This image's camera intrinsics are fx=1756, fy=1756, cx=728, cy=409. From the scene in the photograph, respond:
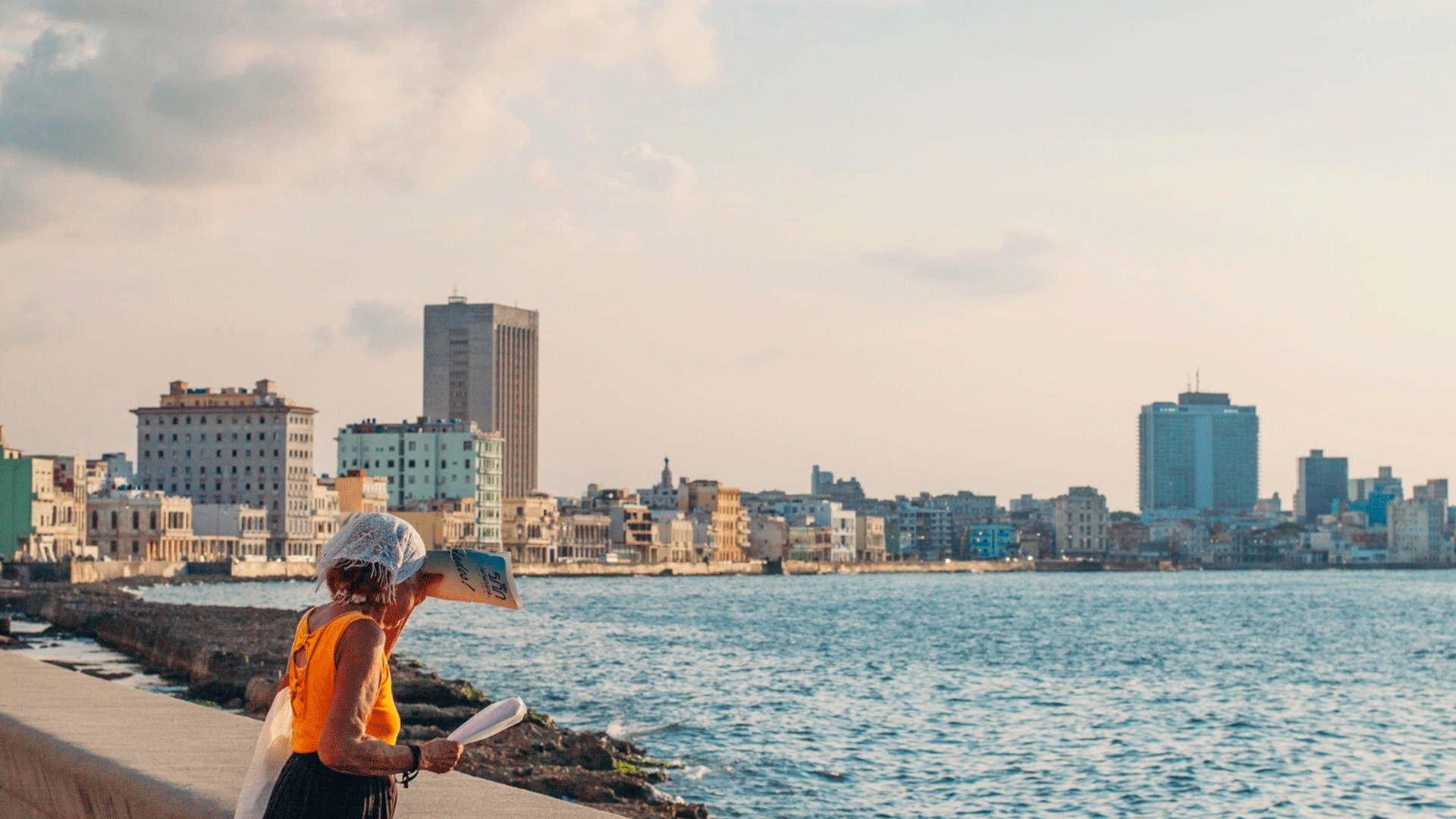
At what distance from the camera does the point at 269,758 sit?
5.55 meters

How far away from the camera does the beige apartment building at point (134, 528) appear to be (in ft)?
481

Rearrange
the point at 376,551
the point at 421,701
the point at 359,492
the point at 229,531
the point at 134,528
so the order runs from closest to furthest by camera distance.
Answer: the point at 376,551
the point at 421,701
the point at 134,528
the point at 229,531
the point at 359,492

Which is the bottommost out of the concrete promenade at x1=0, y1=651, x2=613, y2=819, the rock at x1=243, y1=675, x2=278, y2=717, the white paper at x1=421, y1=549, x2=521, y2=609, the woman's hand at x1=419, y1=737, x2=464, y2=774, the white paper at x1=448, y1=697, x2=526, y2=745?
the rock at x1=243, y1=675, x2=278, y2=717

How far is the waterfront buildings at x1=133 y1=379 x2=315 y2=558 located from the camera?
17112cm

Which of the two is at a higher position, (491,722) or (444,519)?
(491,722)

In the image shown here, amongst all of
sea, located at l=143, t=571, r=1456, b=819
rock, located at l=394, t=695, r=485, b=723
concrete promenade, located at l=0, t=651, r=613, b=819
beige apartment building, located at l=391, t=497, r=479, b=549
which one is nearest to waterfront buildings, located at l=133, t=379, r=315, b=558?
beige apartment building, located at l=391, t=497, r=479, b=549

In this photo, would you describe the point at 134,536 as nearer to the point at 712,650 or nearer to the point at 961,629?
the point at 961,629

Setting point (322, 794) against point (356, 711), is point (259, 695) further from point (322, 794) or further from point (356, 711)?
point (356, 711)

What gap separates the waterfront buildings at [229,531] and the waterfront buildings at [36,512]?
14023 mm

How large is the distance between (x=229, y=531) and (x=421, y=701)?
446 ft

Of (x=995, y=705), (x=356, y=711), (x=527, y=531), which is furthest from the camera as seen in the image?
(x=527, y=531)

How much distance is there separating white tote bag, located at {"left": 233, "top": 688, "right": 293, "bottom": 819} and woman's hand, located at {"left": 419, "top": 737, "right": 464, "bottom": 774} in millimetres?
472

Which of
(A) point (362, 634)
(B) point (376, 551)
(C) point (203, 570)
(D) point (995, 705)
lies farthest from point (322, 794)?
(C) point (203, 570)

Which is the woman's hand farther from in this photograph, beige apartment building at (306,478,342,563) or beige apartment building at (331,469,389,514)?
beige apartment building at (331,469,389,514)
